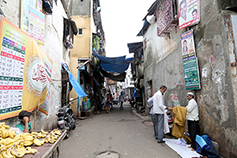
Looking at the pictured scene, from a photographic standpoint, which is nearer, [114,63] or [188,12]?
[188,12]

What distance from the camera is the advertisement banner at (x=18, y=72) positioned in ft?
9.27

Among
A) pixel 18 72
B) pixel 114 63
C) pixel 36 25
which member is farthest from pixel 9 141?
pixel 114 63

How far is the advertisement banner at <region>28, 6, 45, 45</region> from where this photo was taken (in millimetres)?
4527

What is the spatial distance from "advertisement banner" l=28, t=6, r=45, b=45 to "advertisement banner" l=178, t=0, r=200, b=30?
5252 mm

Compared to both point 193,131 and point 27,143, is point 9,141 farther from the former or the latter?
point 193,131

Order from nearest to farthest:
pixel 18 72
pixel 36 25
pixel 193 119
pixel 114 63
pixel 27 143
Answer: pixel 27 143
pixel 18 72
pixel 193 119
pixel 36 25
pixel 114 63

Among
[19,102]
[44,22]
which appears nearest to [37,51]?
[19,102]

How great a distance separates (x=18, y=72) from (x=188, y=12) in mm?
5540

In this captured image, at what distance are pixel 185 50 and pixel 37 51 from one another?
198 inches

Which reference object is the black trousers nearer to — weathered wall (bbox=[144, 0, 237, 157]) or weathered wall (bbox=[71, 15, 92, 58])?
weathered wall (bbox=[144, 0, 237, 157])

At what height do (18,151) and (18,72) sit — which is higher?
(18,72)

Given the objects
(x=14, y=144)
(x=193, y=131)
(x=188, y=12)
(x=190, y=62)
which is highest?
(x=188, y=12)

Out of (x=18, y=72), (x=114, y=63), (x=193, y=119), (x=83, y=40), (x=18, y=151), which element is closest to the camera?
(x=18, y=151)

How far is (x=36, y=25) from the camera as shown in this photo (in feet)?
15.9
